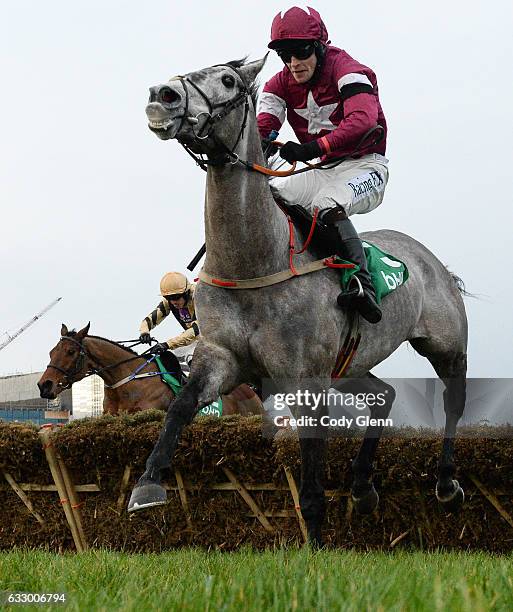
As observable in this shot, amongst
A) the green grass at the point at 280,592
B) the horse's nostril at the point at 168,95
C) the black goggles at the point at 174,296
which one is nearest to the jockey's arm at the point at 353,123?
the horse's nostril at the point at 168,95

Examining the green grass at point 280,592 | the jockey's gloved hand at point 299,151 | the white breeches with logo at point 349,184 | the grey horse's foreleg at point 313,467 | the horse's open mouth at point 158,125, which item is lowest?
the grey horse's foreleg at point 313,467

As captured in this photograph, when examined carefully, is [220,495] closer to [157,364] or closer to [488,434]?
[488,434]

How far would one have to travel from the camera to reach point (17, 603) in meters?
2.53

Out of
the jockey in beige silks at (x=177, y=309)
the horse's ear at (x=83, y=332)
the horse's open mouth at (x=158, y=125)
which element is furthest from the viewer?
the horse's ear at (x=83, y=332)

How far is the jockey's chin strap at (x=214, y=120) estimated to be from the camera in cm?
487

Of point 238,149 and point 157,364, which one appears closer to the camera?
point 238,149

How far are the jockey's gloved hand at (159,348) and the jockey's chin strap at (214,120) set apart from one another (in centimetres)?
627

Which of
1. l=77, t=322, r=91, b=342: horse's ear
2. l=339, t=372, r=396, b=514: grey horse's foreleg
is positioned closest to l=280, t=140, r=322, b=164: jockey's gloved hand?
l=339, t=372, r=396, b=514: grey horse's foreleg

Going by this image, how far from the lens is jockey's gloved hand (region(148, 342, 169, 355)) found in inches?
446

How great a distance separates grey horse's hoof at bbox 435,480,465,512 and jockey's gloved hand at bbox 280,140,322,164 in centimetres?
281

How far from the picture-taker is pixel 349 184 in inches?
239

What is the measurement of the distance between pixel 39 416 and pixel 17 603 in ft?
184

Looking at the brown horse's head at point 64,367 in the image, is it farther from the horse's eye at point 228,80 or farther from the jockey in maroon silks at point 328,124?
the horse's eye at point 228,80

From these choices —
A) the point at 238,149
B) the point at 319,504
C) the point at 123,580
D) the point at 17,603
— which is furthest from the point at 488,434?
the point at 17,603
